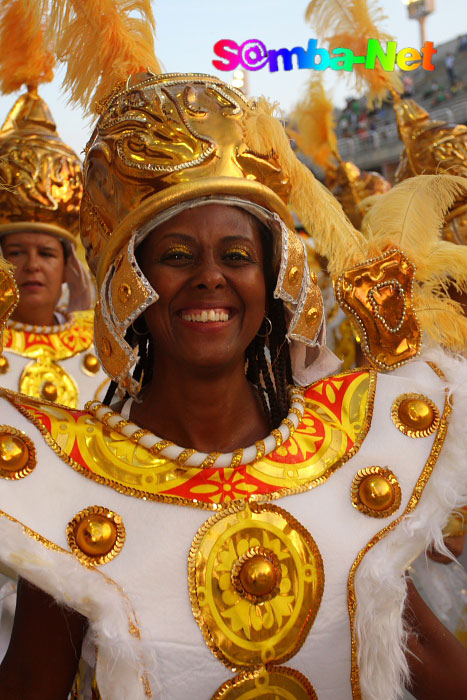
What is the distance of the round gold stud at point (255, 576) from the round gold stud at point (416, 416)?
0.50 meters

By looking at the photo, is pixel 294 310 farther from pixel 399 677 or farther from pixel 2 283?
pixel 399 677

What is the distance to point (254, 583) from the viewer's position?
5.28 ft

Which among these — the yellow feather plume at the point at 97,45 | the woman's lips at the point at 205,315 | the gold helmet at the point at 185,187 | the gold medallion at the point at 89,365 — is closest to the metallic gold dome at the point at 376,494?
the gold helmet at the point at 185,187

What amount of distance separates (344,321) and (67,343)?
1.52m

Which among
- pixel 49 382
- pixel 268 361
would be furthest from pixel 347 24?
pixel 49 382

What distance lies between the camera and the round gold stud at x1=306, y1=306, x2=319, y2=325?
194 cm

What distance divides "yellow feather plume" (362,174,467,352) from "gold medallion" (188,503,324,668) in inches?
29.5

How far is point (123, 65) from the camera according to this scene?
6.91 ft

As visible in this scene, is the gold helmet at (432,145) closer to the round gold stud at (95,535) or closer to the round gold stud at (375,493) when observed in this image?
the round gold stud at (375,493)

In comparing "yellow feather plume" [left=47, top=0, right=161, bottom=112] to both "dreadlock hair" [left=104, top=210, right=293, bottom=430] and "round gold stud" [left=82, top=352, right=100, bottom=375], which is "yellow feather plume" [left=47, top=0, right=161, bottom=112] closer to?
"dreadlock hair" [left=104, top=210, right=293, bottom=430]

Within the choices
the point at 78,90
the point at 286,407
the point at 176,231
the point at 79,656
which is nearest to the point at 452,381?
the point at 286,407

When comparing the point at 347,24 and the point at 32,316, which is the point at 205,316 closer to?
the point at 347,24

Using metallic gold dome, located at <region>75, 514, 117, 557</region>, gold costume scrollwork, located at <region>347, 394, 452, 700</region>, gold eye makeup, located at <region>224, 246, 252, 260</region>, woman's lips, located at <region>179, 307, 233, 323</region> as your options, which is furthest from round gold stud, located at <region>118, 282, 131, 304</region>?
gold costume scrollwork, located at <region>347, 394, 452, 700</region>

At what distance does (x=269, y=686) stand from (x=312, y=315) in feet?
2.82
